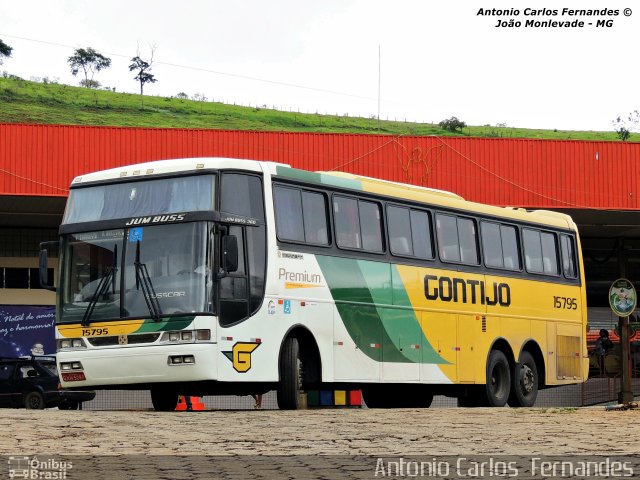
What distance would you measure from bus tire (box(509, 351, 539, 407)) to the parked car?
1169cm

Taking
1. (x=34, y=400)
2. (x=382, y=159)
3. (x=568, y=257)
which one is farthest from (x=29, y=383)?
(x=568, y=257)

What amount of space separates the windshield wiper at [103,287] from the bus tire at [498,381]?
818cm

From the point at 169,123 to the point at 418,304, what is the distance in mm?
72121

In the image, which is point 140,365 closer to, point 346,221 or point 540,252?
point 346,221

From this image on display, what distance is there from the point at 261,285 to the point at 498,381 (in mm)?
7393

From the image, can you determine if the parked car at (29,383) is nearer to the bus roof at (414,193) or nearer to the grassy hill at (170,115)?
the bus roof at (414,193)

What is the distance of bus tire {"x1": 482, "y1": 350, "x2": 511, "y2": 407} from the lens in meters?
23.1

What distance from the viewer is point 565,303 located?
1011 inches

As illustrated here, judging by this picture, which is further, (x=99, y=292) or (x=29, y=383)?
(x=29, y=383)

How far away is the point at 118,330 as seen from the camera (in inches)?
680

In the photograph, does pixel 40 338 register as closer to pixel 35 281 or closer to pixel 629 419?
pixel 35 281

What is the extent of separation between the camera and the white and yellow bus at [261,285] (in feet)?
55.9

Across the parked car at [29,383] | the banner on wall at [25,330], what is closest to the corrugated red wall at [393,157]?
the banner on wall at [25,330]

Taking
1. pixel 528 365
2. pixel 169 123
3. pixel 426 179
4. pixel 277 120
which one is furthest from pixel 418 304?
pixel 277 120
